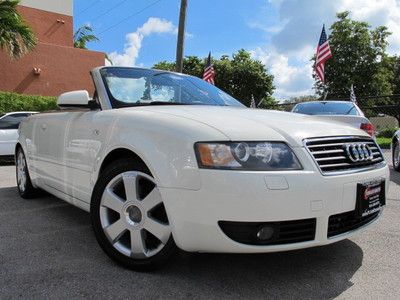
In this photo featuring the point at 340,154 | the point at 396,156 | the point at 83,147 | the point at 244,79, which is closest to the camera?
the point at 340,154

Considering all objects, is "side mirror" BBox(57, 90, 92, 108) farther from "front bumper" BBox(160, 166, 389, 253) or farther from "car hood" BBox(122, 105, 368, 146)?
"front bumper" BBox(160, 166, 389, 253)

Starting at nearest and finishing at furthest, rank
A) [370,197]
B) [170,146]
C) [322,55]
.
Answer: [170,146], [370,197], [322,55]

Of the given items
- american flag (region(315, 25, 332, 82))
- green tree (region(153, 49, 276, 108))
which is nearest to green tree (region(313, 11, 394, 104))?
green tree (region(153, 49, 276, 108))

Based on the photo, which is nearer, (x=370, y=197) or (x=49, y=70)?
(x=370, y=197)

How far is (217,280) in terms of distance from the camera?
2979 mm

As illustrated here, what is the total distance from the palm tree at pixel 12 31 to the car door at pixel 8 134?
6621 millimetres

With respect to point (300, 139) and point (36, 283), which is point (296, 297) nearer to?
point (300, 139)

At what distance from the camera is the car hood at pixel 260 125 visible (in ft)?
9.12

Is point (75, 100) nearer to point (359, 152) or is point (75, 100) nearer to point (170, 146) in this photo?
point (170, 146)

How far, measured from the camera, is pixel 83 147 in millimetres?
3764

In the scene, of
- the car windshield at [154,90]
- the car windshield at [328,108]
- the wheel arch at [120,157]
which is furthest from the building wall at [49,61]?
the wheel arch at [120,157]

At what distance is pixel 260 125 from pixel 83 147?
62.2 inches

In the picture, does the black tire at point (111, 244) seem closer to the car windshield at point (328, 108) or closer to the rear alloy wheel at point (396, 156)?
the car windshield at point (328, 108)

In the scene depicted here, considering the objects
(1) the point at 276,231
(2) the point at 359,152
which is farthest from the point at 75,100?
(2) the point at 359,152
